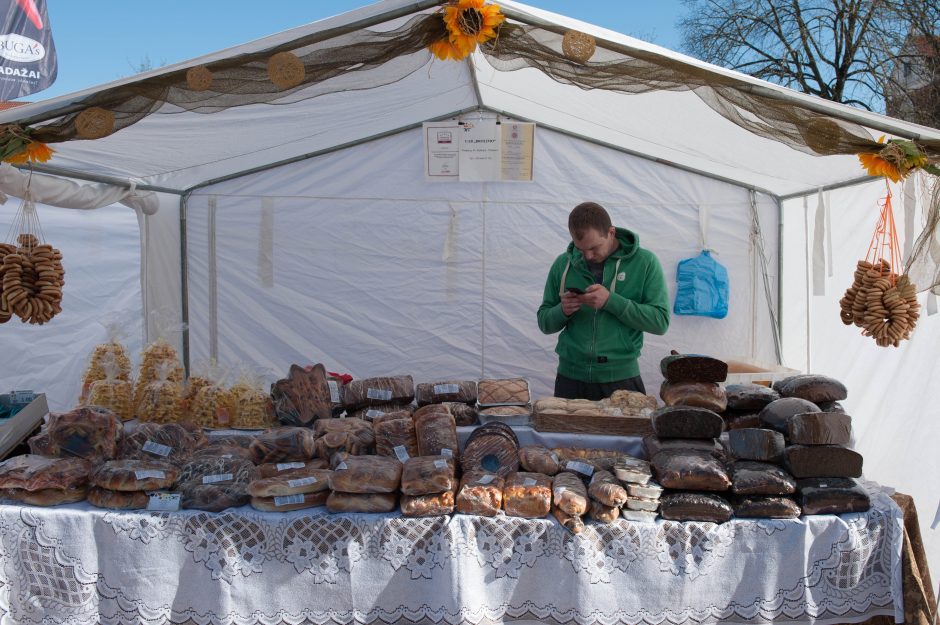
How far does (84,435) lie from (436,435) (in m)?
1.34

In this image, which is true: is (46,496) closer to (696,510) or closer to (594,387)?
(696,510)

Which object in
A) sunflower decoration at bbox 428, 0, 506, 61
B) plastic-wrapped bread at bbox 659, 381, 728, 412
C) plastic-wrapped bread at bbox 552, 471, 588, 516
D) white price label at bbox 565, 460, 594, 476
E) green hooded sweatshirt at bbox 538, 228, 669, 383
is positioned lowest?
plastic-wrapped bread at bbox 552, 471, 588, 516

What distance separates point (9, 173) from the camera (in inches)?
125

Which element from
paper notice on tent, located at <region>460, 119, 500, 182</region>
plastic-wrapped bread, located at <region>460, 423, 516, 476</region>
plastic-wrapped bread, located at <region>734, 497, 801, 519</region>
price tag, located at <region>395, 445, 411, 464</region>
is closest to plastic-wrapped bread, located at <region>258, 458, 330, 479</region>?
price tag, located at <region>395, 445, 411, 464</region>

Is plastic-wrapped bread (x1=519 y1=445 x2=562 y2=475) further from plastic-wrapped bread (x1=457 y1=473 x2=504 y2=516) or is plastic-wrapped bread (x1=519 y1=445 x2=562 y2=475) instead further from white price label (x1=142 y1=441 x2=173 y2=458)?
white price label (x1=142 y1=441 x2=173 y2=458)

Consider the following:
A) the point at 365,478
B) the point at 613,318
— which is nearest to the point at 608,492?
the point at 365,478

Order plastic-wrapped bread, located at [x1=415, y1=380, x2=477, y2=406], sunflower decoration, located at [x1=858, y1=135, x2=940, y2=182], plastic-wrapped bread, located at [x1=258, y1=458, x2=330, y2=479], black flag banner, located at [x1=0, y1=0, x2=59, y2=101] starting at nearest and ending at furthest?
plastic-wrapped bread, located at [x1=258, y1=458, x2=330, y2=479]
sunflower decoration, located at [x1=858, y1=135, x2=940, y2=182]
plastic-wrapped bread, located at [x1=415, y1=380, x2=477, y2=406]
black flag banner, located at [x1=0, y1=0, x2=59, y2=101]

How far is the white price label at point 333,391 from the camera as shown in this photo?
299cm

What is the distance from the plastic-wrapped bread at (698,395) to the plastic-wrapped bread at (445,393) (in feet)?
2.87

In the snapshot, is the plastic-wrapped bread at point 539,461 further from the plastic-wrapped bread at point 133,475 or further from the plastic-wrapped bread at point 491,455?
the plastic-wrapped bread at point 133,475

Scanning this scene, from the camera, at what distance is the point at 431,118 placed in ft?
16.0

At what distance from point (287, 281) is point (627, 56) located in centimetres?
341

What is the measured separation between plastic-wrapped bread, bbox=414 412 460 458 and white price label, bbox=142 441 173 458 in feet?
3.11

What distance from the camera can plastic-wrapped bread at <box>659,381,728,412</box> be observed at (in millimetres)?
2527
